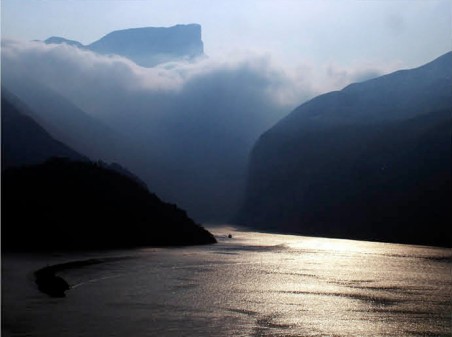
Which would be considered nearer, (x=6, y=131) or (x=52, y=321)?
(x=52, y=321)

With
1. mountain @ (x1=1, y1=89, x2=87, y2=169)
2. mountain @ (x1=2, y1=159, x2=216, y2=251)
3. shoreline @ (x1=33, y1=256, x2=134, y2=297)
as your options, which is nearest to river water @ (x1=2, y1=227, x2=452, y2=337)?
shoreline @ (x1=33, y1=256, x2=134, y2=297)

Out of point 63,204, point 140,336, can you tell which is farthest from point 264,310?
point 63,204

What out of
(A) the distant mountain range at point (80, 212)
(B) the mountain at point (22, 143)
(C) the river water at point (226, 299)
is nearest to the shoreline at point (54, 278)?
(C) the river water at point (226, 299)

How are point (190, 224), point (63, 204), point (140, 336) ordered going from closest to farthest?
point (140, 336), point (63, 204), point (190, 224)

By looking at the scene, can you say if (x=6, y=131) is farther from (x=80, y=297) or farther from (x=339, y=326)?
(x=339, y=326)

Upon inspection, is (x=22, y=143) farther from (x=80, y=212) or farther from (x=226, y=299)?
(x=226, y=299)

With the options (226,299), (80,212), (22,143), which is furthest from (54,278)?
(22,143)
